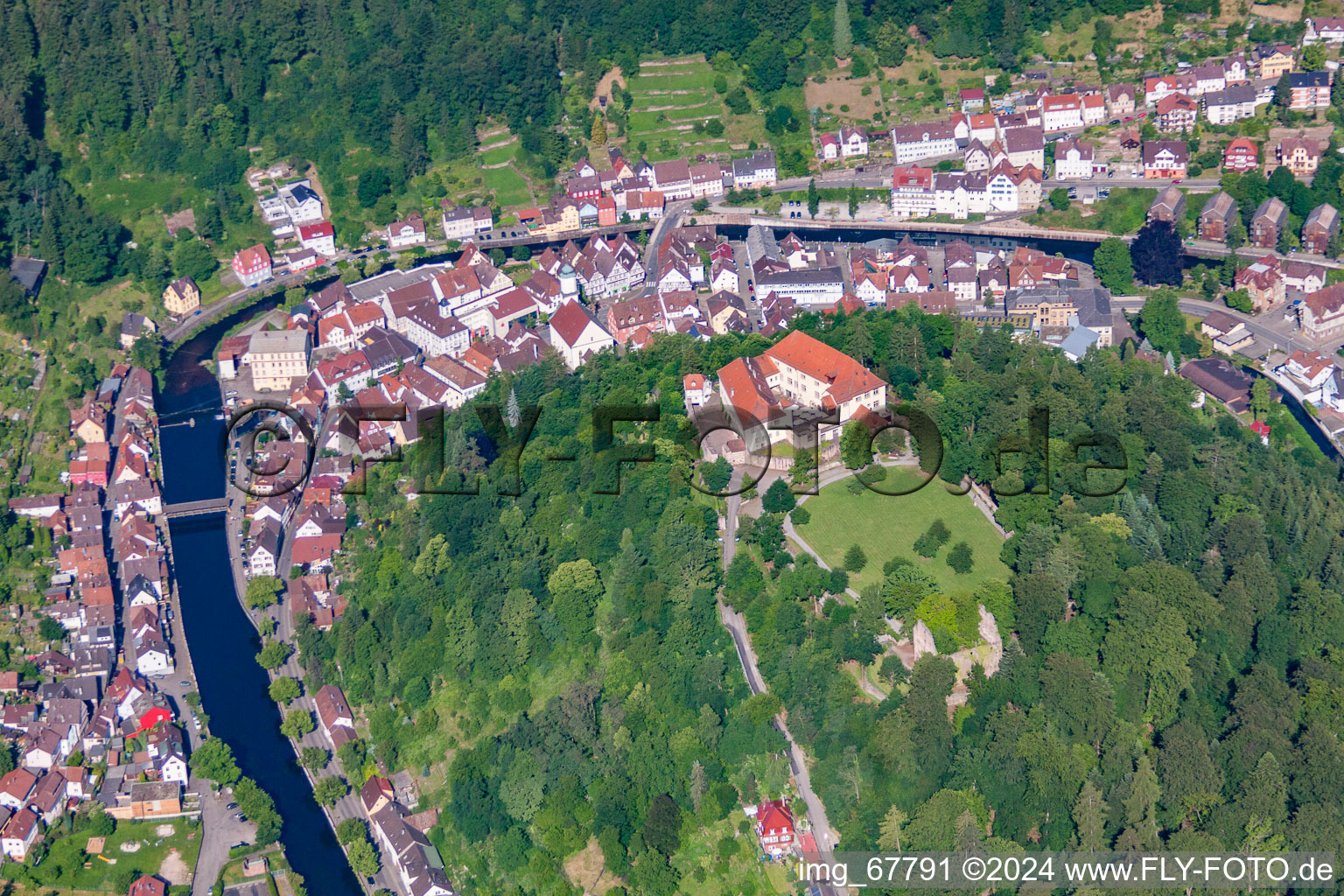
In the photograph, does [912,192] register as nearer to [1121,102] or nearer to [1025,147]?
[1025,147]

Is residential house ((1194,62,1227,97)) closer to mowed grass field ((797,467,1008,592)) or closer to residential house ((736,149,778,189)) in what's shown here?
residential house ((736,149,778,189))

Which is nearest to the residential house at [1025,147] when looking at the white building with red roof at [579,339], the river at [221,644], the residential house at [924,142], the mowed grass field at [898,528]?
the residential house at [924,142]

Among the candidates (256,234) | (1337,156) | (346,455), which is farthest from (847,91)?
(346,455)

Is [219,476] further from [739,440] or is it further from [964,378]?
[964,378]

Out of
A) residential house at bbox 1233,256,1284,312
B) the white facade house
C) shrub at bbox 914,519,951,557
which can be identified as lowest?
residential house at bbox 1233,256,1284,312

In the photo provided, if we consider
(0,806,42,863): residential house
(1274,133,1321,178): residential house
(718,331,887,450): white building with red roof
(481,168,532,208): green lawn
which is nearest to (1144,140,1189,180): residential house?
(1274,133,1321,178): residential house

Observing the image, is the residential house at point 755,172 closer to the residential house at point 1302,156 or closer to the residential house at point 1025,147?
the residential house at point 1025,147

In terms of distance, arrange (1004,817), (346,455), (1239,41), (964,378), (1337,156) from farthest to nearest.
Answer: (1239,41) → (1337,156) → (346,455) → (964,378) → (1004,817)
